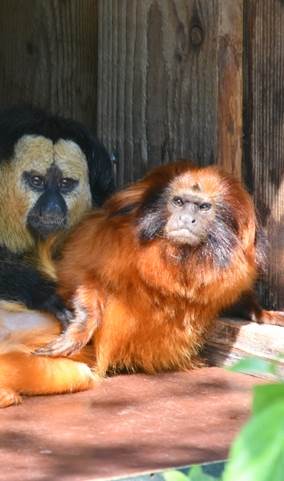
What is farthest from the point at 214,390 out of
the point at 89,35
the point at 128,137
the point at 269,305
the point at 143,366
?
the point at 89,35

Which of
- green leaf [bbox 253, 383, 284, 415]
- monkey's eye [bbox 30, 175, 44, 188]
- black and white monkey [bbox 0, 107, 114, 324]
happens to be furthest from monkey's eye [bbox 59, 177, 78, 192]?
green leaf [bbox 253, 383, 284, 415]

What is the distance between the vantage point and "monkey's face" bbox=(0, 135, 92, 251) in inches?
203

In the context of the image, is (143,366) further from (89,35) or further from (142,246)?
(89,35)

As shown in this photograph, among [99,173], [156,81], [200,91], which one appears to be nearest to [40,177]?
[99,173]

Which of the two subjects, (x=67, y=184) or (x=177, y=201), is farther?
(x=67, y=184)

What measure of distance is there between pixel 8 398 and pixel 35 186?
1.57 m

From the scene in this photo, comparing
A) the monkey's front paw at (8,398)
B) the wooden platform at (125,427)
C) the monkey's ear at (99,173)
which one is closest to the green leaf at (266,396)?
the wooden platform at (125,427)

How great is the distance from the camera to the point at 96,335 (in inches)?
179

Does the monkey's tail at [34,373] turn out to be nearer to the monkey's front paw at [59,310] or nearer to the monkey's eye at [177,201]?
the monkey's front paw at [59,310]

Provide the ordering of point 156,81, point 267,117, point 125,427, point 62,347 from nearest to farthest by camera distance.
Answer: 1. point 125,427
2. point 62,347
3. point 267,117
4. point 156,81

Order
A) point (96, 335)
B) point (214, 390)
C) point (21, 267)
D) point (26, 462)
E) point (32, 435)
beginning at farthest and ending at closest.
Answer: point (21, 267) → point (96, 335) → point (214, 390) → point (32, 435) → point (26, 462)

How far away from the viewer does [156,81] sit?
16.3 feet

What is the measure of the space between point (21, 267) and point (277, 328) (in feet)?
4.36

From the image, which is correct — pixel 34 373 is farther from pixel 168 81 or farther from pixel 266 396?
pixel 266 396
